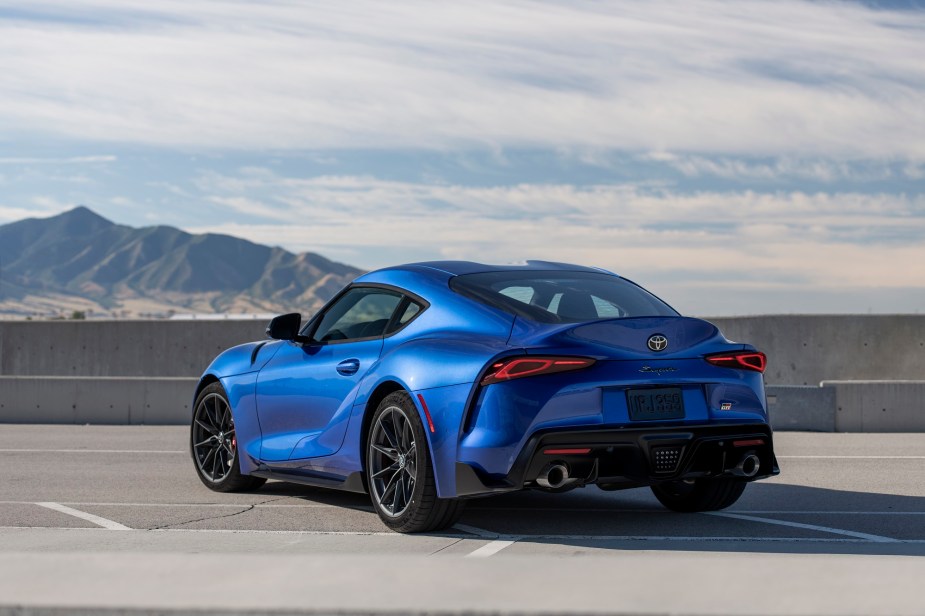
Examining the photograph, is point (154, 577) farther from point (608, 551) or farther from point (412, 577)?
point (608, 551)

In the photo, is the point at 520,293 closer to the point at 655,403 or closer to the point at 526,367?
the point at 526,367

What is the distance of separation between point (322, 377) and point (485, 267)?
3.99 feet

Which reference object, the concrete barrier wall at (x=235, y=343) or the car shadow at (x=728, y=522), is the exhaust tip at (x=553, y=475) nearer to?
the car shadow at (x=728, y=522)

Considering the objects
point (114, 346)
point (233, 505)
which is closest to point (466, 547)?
point (233, 505)

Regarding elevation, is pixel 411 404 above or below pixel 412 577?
above

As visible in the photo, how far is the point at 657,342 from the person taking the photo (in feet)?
23.9

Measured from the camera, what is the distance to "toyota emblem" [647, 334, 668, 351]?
286 inches

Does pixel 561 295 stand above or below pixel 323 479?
above

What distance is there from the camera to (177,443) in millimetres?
15102

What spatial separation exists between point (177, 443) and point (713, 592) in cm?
1097

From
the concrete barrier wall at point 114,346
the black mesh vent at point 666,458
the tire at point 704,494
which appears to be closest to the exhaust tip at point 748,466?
the black mesh vent at point 666,458

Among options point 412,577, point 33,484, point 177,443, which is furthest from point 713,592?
point 177,443

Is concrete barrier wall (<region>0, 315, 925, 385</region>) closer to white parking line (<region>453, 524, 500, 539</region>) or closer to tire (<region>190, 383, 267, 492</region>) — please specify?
tire (<region>190, 383, 267, 492</region>)

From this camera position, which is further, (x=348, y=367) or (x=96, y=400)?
(x=96, y=400)
